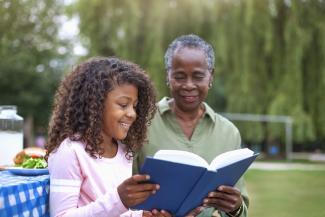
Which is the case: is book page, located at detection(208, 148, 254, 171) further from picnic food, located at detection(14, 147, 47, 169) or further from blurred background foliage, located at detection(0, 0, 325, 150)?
blurred background foliage, located at detection(0, 0, 325, 150)

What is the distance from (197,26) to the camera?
1305 cm

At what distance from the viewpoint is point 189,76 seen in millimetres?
2334

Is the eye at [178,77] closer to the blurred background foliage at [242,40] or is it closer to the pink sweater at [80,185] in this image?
the pink sweater at [80,185]

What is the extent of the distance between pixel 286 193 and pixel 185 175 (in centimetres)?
777

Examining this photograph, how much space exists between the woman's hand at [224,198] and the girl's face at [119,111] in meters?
0.37

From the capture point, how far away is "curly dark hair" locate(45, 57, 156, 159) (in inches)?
70.0

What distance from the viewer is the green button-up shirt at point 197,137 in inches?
93.8

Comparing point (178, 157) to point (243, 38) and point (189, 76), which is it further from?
point (243, 38)

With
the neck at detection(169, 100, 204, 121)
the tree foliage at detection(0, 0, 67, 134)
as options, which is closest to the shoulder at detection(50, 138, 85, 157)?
the neck at detection(169, 100, 204, 121)

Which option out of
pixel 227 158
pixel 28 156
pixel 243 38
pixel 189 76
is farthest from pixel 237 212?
pixel 243 38

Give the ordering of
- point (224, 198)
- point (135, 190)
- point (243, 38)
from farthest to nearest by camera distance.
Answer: point (243, 38) < point (224, 198) < point (135, 190)

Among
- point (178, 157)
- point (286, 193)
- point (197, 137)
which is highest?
point (178, 157)

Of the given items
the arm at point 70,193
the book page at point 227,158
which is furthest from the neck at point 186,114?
the arm at point 70,193

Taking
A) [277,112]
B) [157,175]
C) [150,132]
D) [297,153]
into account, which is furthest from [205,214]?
[297,153]
